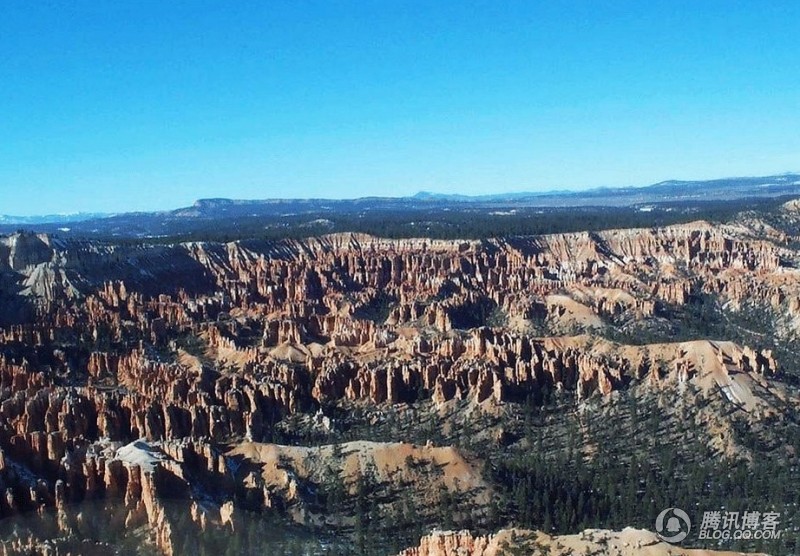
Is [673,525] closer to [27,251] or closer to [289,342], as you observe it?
[289,342]

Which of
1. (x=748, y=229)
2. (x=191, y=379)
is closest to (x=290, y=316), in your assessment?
(x=191, y=379)

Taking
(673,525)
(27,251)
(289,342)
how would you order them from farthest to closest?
(27,251) → (289,342) → (673,525)

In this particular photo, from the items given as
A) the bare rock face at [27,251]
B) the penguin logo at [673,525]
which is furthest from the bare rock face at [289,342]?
the penguin logo at [673,525]

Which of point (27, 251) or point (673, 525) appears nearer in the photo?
point (673, 525)

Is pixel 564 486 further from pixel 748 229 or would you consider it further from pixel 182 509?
pixel 748 229

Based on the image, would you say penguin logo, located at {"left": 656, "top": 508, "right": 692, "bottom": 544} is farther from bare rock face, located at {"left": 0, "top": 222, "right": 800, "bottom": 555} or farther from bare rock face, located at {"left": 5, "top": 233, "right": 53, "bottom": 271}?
bare rock face, located at {"left": 5, "top": 233, "right": 53, "bottom": 271}

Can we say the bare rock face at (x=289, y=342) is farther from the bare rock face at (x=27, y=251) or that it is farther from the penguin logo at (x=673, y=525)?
the penguin logo at (x=673, y=525)

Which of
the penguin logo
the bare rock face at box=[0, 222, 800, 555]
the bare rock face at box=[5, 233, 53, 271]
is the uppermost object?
the bare rock face at box=[5, 233, 53, 271]

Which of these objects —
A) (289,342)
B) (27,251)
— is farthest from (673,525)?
(27,251)

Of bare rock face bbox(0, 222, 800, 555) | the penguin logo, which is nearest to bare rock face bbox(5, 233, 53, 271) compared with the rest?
bare rock face bbox(0, 222, 800, 555)
